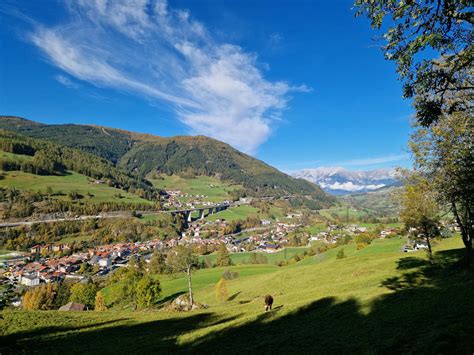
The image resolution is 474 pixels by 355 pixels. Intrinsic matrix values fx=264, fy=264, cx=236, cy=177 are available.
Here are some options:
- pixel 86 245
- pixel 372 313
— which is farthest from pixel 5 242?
pixel 372 313

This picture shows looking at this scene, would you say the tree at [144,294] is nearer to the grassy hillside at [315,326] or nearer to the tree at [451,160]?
the grassy hillside at [315,326]

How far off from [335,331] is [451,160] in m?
14.3

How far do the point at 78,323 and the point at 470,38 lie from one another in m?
36.7

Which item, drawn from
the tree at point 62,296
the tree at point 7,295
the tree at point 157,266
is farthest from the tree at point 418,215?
the tree at point 157,266

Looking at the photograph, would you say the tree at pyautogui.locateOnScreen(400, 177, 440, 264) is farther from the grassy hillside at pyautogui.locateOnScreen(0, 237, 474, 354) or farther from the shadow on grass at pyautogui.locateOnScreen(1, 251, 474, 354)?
the shadow on grass at pyautogui.locateOnScreen(1, 251, 474, 354)

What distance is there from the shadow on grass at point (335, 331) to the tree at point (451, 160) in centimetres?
588

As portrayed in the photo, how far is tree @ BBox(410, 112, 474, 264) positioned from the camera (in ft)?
55.0

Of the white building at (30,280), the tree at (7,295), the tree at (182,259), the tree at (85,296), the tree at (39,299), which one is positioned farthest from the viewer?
the white building at (30,280)

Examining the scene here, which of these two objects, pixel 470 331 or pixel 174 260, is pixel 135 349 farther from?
pixel 174 260

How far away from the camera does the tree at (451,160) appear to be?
660 inches

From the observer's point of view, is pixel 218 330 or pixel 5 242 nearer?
pixel 218 330

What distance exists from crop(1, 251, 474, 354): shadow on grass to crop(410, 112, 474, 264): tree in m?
5.88

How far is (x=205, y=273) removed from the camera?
103250 millimetres

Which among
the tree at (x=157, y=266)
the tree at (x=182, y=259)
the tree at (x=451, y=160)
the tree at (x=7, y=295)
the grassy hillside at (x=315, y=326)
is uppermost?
the tree at (x=451, y=160)
